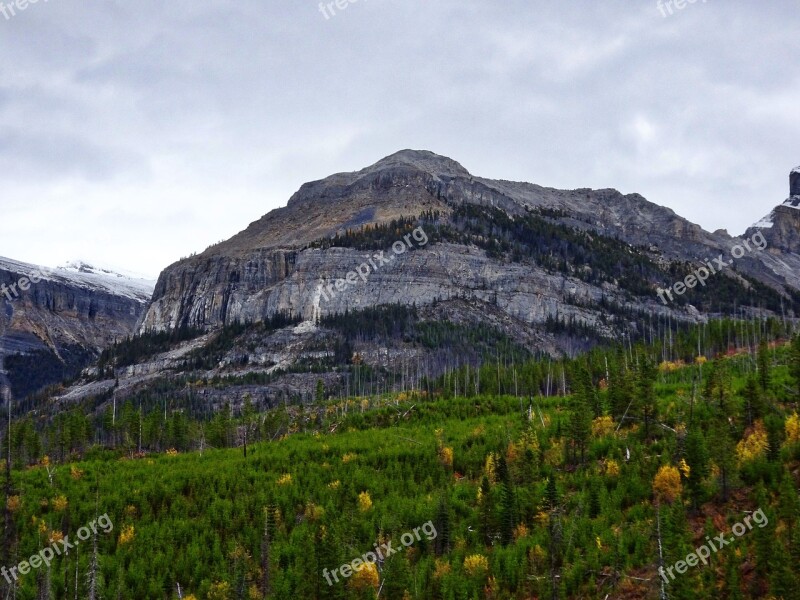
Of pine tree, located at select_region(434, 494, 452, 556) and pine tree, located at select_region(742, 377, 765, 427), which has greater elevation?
pine tree, located at select_region(742, 377, 765, 427)

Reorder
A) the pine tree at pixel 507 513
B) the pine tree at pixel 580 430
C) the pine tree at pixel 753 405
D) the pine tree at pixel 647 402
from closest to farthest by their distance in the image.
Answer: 1. the pine tree at pixel 507 513
2. the pine tree at pixel 753 405
3. the pine tree at pixel 580 430
4. the pine tree at pixel 647 402

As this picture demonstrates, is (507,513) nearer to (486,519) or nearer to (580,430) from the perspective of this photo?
(486,519)

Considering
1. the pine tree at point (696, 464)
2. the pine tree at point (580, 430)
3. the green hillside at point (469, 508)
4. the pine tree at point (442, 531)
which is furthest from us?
the pine tree at point (580, 430)

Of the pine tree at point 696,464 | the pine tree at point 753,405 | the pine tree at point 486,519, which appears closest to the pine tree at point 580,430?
the pine tree at point 696,464

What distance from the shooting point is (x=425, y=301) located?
19788 centimetres

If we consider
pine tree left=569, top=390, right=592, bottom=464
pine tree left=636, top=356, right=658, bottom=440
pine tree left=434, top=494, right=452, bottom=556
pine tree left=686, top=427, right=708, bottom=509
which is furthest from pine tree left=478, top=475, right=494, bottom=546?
pine tree left=636, top=356, right=658, bottom=440

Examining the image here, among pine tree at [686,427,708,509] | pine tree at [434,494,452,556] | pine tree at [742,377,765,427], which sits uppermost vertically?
pine tree at [742,377,765,427]

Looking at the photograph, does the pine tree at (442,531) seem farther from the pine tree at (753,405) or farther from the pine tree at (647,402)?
the pine tree at (753,405)

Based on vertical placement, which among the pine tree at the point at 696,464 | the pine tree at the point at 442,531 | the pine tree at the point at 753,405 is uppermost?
the pine tree at the point at 753,405

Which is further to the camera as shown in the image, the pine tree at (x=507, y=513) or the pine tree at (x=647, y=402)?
the pine tree at (x=647, y=402)

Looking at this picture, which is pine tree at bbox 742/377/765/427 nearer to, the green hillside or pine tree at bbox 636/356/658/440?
the green hillside

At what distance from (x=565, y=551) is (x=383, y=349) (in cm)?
13176

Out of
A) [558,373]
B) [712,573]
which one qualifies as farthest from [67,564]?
[558,373]

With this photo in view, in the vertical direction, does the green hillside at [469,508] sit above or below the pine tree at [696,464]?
below
